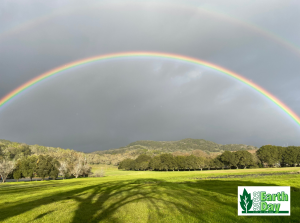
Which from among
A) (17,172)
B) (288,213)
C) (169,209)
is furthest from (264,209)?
(17,172)

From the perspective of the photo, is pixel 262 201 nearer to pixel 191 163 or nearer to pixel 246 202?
pixel 246 202

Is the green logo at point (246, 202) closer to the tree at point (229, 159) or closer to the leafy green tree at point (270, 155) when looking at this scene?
the tree at point (229, 159)

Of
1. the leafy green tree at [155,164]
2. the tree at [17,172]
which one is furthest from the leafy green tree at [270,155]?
the tree at [17,172]

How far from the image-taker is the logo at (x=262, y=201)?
13086 millimetres

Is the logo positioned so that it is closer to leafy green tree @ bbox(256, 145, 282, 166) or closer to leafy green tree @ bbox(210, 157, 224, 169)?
leafy green tree @ bbox(210, 157, 224, 169)

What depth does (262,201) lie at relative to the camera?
44.3ft

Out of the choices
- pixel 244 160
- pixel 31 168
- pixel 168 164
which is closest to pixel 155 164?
pixel 168 164

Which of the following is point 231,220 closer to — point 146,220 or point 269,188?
point 269,188

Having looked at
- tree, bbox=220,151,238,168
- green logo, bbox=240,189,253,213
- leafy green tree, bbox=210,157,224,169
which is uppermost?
green logo, bbox=240,189,253,213

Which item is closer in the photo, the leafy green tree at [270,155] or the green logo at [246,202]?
the green logo at [246,202]

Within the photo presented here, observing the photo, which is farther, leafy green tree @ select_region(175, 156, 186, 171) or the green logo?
leafy green tree @ select_region(175, 156, 186, 171)

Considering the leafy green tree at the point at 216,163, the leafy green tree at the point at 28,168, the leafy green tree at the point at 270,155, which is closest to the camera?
the leafy green tree at the point at 28,168

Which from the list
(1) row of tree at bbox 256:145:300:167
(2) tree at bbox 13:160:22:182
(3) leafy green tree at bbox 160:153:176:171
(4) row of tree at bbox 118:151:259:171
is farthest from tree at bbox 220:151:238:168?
(2) tree at bbox 13:160:22:182

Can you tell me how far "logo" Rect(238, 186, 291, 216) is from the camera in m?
13.1
